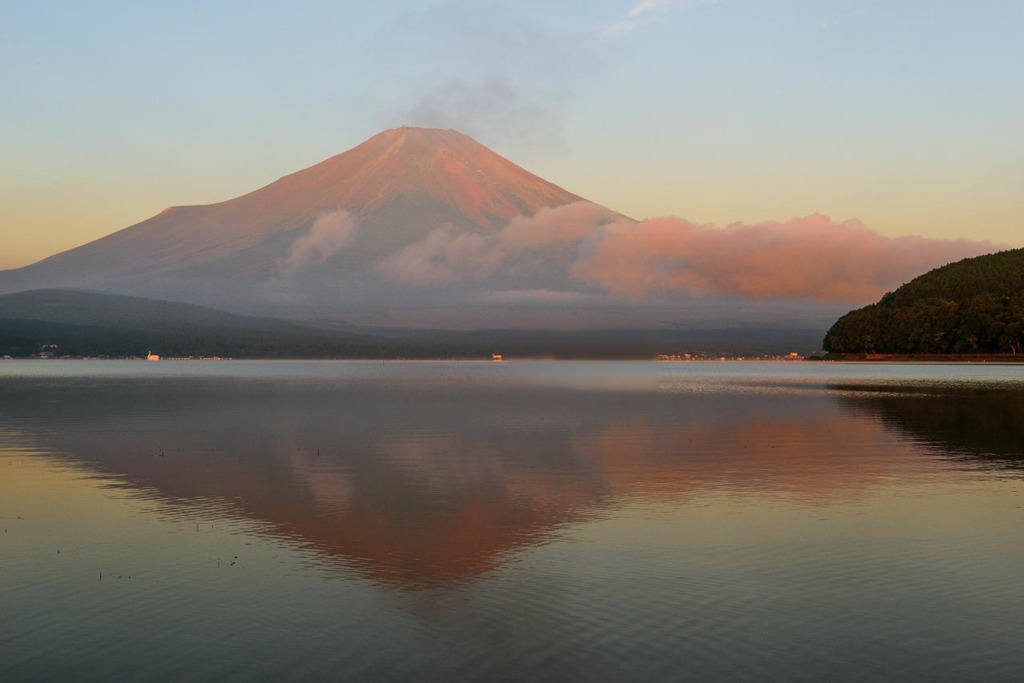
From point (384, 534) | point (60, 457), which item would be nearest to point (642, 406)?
point (60, 457)

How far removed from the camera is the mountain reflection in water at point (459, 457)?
91.0 feet

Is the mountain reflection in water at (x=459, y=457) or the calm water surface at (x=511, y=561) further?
the mountain reflection in water at (x=459, y=457)

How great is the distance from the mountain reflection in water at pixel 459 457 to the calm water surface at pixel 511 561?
0.71 feet

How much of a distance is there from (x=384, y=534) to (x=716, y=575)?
949 centimetres

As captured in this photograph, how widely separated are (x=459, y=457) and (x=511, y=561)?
23.1 meters

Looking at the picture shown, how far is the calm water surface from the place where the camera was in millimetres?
16625

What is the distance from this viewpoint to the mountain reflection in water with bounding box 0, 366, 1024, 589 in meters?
27.7

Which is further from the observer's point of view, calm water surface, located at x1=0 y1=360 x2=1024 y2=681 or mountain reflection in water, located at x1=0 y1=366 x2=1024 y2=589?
mountain reflection in water, located at x1=0 y1=366 x2=1024 y2=589

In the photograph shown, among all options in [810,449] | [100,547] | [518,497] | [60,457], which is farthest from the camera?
[810,449]

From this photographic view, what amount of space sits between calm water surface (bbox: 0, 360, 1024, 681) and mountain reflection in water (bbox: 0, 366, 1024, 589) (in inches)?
8.5

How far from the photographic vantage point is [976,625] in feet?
60.1

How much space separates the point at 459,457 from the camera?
1825 inches

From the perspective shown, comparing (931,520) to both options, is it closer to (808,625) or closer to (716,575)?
(716,575)

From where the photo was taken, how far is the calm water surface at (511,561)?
1662cm
